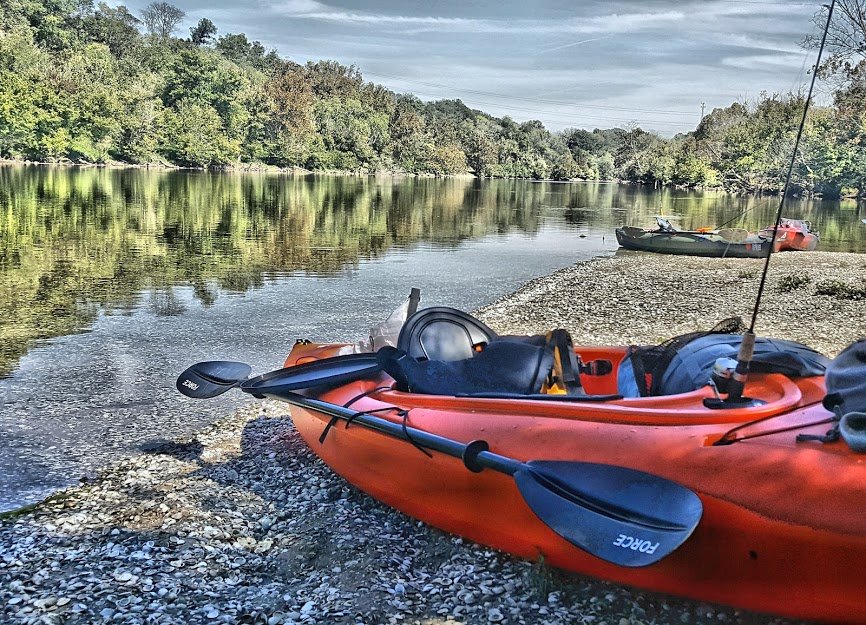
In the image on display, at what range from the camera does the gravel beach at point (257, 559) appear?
3930mm

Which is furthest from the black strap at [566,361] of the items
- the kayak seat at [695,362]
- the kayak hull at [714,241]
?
the kayak hull at [714,241]

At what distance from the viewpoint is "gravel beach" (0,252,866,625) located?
155 inches

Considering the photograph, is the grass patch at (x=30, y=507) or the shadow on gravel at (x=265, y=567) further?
the grass patch at (x=30, y=507)

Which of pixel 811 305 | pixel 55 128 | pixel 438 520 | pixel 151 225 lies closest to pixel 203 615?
pixel 438 520

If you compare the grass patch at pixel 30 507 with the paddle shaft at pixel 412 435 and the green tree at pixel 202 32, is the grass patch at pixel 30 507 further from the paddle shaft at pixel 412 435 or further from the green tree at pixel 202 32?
the green tree at pixel 202 32

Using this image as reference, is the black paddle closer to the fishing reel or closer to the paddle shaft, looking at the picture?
the paddle shaft

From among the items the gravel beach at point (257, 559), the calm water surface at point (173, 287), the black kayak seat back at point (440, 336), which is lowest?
the calm water surface at point (173, 287)

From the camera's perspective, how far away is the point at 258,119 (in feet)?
299

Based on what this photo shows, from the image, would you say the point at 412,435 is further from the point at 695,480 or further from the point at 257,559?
the point at 695,480

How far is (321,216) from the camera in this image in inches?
1309

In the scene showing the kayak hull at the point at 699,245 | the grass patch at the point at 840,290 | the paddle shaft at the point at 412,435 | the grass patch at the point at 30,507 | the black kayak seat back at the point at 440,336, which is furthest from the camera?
the kayak hull at the point at 699,245

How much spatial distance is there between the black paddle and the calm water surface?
365 centimetres

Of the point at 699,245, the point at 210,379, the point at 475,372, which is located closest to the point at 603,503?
the point at 475,372

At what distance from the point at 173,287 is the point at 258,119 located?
267 ft
